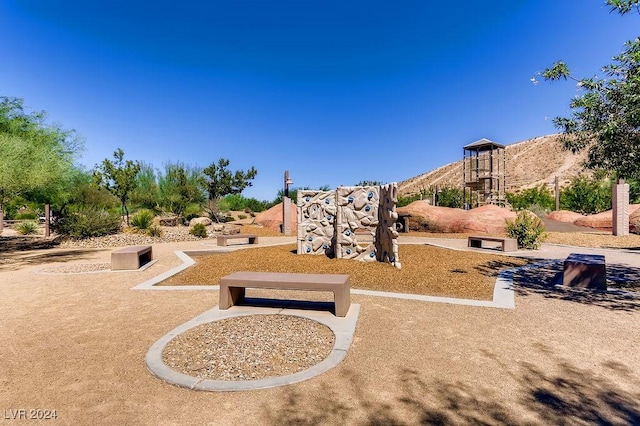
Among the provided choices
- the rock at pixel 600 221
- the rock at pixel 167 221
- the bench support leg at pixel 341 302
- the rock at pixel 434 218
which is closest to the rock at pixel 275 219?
the rock at pixel 167 221

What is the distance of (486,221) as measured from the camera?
1766 centimetres

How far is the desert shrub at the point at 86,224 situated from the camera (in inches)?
592

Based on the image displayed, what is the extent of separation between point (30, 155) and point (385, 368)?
13.7 metres

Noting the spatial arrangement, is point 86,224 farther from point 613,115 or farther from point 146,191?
point 613,115

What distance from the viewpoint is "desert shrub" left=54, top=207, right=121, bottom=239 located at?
15.0 metres

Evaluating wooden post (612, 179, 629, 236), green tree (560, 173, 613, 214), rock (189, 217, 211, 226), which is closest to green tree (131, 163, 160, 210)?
rock (189, 217, 211, 226)

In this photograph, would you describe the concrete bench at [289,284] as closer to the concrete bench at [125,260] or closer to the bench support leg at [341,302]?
the bench support leg at [341,302]

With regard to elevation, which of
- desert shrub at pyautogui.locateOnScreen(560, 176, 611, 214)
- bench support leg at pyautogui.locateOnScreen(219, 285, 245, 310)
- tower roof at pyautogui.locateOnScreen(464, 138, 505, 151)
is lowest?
bench support leg at pyautogui.locateOnScreen(219, 285, 245, 310)

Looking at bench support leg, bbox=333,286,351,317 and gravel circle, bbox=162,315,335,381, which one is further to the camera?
bench support leg, bbox=333,286,351,317

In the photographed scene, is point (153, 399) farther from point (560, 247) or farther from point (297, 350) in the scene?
point (560, 247)

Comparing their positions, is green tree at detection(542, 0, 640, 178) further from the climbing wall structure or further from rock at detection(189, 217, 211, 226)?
rock at detection(189, 217, 211, 226)

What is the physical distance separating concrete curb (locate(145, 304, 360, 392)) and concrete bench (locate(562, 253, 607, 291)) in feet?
15.3

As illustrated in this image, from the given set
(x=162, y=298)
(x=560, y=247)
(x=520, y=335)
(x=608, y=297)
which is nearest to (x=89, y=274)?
(x=162, y=298)

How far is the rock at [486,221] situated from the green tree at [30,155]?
19.0m
